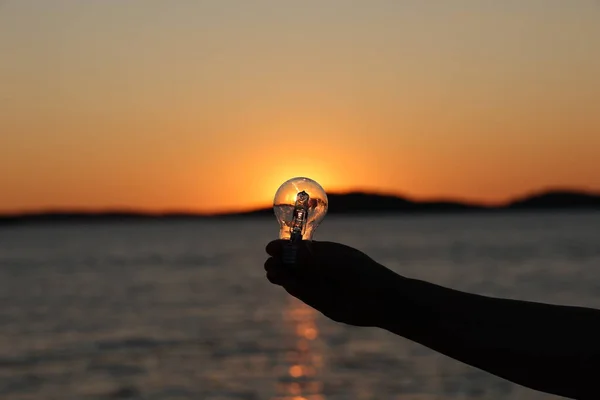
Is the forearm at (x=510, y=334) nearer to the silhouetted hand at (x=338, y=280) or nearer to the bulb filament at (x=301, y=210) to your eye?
the silhouetted hand at (x=338, y=280)

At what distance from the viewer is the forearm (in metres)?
1.75

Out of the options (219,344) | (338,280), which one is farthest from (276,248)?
(219,344)

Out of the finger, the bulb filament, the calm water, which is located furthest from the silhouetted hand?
the calm water

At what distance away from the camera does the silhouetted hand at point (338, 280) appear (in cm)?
210

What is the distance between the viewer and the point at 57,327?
1291 inches

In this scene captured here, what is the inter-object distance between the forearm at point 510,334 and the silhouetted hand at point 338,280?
0.27ft

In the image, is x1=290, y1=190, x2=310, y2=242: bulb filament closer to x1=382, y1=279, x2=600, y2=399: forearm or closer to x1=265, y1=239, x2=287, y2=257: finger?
x1=265, y1=239, x2=287, y2=257: finger

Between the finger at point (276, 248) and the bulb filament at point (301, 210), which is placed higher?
the bulb filament at point (301, 210)

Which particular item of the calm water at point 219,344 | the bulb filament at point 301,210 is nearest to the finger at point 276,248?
the bulb filament at point 301,210

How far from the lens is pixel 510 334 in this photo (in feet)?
6.01

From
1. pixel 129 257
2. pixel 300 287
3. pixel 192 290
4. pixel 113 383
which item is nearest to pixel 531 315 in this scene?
pixel 300 287

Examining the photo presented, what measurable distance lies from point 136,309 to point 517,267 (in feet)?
92.7

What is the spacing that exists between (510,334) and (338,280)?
1.71 ft

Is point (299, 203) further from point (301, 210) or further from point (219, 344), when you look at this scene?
point (219, 344)
